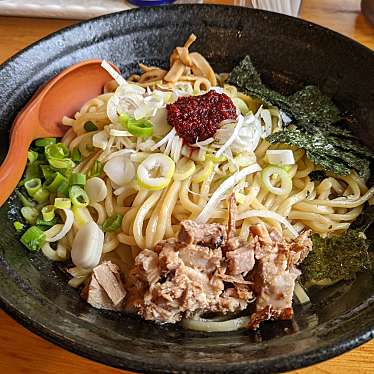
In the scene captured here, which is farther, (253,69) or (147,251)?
(253,69)

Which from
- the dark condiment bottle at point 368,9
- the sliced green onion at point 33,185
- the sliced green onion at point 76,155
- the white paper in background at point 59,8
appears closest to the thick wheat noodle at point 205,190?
A: the sliced green onion at point 76,155

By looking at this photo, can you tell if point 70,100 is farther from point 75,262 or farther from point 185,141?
point 75,262

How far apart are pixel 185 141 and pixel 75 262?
0.65m

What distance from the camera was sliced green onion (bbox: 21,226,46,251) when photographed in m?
2.12

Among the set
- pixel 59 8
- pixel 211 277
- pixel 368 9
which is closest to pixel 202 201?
pixel 211 277

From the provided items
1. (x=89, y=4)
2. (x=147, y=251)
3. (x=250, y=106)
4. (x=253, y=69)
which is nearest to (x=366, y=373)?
(x=147, y=251)

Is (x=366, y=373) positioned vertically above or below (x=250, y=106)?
below

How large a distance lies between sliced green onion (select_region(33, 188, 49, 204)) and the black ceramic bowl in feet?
0.36

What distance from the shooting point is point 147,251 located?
197 cm

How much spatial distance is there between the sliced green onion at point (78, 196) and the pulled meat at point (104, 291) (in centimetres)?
34

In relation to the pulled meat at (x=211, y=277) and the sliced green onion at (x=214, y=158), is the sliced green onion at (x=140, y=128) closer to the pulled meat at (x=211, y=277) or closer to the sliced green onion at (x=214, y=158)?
the sliced green onion at (x=214, y=158)

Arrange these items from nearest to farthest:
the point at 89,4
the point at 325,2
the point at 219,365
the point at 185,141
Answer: the point at 219,365, the point at 185,141, the point at 89,4, the point at 325,2

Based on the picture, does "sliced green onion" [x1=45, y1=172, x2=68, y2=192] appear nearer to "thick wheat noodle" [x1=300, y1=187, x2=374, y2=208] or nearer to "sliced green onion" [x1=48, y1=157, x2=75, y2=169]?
"sliced green onion" [x1=48, y1=157, x2=75, y2=169]

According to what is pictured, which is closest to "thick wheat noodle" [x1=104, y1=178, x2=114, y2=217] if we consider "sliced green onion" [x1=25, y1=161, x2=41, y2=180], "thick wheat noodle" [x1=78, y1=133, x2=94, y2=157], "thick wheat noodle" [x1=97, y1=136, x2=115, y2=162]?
"thick wheat noodle" [x1=97, y1=136, x2=115, y2=162]
